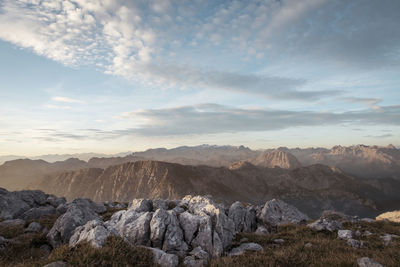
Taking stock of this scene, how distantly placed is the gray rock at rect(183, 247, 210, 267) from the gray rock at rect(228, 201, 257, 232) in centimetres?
1726

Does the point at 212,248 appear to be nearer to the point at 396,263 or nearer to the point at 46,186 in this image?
the point at 396,263

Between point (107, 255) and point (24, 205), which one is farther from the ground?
point (107, 255)

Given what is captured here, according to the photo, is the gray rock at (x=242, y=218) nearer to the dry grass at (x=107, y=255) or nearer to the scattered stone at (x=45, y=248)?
the scattered stone at (x=45, y=248)

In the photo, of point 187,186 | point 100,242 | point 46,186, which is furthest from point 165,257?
point 46,186

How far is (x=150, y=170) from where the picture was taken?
191 metres

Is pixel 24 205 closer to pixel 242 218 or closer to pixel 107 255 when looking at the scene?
pixel 242 218

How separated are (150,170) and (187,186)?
4265 cm

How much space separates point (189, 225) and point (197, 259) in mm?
3709

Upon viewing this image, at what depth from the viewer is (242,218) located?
29469 mm

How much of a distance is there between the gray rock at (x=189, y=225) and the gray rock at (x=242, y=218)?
14811 millimetres

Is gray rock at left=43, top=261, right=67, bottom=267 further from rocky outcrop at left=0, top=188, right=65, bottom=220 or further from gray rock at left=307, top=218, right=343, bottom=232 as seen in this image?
rocky outcrop at left=0, top=188, right=65, bottom=220

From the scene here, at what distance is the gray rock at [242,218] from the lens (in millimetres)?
28497

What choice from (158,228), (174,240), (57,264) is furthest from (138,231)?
(57,264)

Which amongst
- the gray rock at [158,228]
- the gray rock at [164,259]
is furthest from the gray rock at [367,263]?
the gray rock at [158,228]
